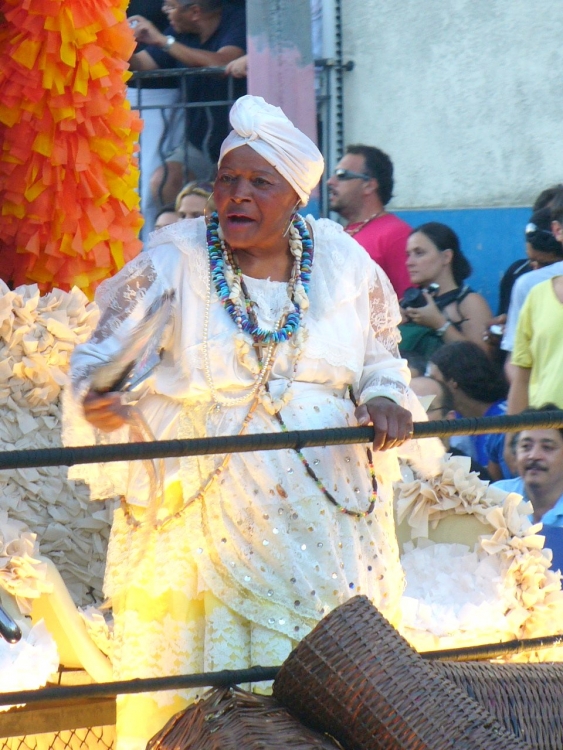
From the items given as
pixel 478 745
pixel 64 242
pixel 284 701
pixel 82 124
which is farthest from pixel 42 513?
pixel 478 745

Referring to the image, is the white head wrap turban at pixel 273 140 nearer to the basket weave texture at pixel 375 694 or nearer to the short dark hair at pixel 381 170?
the basket weave texture at pixel 375 694

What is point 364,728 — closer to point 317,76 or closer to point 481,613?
point 481,613

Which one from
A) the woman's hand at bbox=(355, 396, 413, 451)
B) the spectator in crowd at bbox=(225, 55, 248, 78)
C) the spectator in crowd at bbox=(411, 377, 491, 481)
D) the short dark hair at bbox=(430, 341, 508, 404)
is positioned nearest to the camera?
the woman's hand at bbox=(355, 396, 413, 451)

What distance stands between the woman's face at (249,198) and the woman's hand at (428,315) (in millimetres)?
2378

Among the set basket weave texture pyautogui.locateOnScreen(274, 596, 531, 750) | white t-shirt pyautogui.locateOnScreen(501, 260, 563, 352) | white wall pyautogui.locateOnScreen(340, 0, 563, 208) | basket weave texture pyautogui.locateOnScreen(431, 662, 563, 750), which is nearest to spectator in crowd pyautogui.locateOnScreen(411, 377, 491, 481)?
white t-shirt pyautogui.locateOnScreen(501, 260, 563, 352)

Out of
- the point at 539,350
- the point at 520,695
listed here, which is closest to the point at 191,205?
the point at 539,350

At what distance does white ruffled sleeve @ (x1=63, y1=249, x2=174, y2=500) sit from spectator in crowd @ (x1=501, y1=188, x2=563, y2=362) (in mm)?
2293

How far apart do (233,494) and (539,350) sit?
7.28ft

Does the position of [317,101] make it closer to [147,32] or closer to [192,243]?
[147,32]

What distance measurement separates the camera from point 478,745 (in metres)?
1.81

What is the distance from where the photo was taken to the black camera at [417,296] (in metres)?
4.91

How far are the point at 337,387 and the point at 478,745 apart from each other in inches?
37.1

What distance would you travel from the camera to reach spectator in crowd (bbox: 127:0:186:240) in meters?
5.94

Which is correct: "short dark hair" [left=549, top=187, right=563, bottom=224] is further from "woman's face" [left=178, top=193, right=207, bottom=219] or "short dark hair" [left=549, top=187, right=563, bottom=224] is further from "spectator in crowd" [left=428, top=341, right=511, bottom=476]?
"woman's face" [left=178, top=193, right=207, bottom=219]
